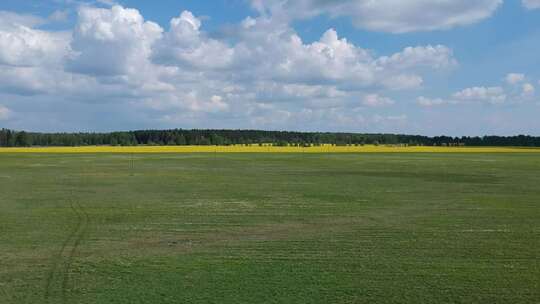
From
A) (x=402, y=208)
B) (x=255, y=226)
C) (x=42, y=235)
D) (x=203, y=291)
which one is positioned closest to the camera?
(x=203, y=291)

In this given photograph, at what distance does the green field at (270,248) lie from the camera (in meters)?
8.98

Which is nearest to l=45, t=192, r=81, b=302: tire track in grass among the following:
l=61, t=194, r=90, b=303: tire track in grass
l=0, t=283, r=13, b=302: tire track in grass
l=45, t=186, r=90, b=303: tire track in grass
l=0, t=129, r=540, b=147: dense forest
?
l=45, t=186, r=90, b=303: tire track in grass

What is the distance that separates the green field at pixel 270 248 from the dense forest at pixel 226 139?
114796 millimetres

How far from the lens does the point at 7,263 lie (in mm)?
10922

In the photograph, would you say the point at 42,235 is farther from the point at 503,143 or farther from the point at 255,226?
the point at 503,143

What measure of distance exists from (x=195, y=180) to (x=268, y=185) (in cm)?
574

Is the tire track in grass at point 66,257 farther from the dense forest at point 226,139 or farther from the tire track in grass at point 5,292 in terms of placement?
the dense forest at point 226,139

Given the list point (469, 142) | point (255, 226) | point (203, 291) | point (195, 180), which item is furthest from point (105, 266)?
point (469, 142)

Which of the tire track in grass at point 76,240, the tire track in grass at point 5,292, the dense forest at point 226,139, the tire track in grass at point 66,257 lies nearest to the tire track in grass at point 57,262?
the tire track in grass at point 66,257

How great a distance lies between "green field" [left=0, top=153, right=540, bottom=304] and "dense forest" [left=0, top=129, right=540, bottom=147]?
115 m

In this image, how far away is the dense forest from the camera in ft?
472

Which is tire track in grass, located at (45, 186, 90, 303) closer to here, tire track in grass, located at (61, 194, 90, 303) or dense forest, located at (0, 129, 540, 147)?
tire track in grass, located at (61, 194, 90, 303)

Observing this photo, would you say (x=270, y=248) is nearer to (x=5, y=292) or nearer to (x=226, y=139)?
(x=5, y=292)

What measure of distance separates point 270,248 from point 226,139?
14673 cm
